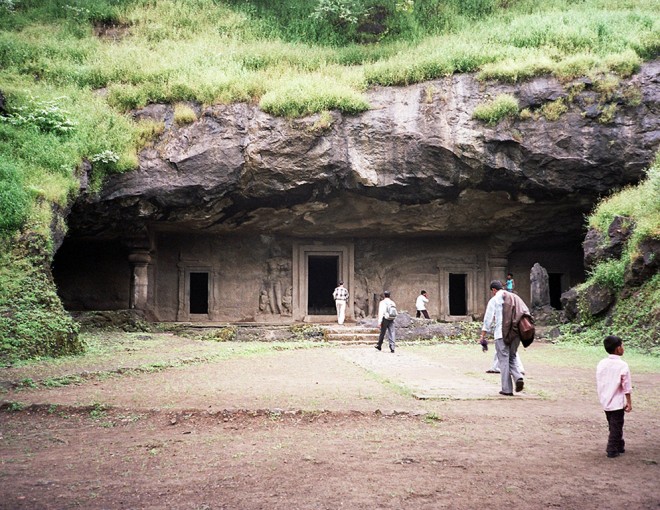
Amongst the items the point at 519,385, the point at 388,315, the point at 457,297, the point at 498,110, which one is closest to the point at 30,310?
the point at 388,315

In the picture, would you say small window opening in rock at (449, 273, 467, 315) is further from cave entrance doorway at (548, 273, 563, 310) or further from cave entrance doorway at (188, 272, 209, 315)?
cave entrance doorway at (188, 272, 209, 315)

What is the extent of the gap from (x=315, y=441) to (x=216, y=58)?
1711cm

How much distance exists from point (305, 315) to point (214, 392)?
Answer: 44.8ft

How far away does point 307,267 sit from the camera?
2156 centimetres

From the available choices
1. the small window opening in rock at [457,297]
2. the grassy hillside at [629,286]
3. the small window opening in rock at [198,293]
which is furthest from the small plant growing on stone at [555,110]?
the small window opening in rock at [198,293]

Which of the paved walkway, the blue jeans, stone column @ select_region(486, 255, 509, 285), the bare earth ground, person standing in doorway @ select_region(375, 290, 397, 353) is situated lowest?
the bare earth ground

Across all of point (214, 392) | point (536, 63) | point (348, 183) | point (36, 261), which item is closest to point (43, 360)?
point (36, 261)

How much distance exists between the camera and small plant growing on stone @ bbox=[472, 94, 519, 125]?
16891 mm

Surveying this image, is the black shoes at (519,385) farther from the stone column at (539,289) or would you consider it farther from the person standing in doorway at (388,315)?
the stone column at (539,289)

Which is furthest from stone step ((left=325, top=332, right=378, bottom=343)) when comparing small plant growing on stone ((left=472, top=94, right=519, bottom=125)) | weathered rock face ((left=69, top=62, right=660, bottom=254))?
small plant growing on stone ((left=472, top=94, right=519, bottom=125))

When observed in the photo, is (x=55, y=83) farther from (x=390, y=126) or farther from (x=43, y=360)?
(x=43, y=360)

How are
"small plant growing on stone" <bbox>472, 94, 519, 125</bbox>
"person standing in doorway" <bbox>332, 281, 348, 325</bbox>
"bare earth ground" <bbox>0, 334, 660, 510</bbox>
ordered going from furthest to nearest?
"person standing in doorway" <bbox>332, 281, 348, 325</bbox>
"small plant growing on stone" <bbox>472, 94, 519, 125</bbox>
"bare earth ground" <bbox>0, 334, 660, 510</bbox>

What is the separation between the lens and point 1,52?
19109 mm

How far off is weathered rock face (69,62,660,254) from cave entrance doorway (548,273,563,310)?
248 inches
